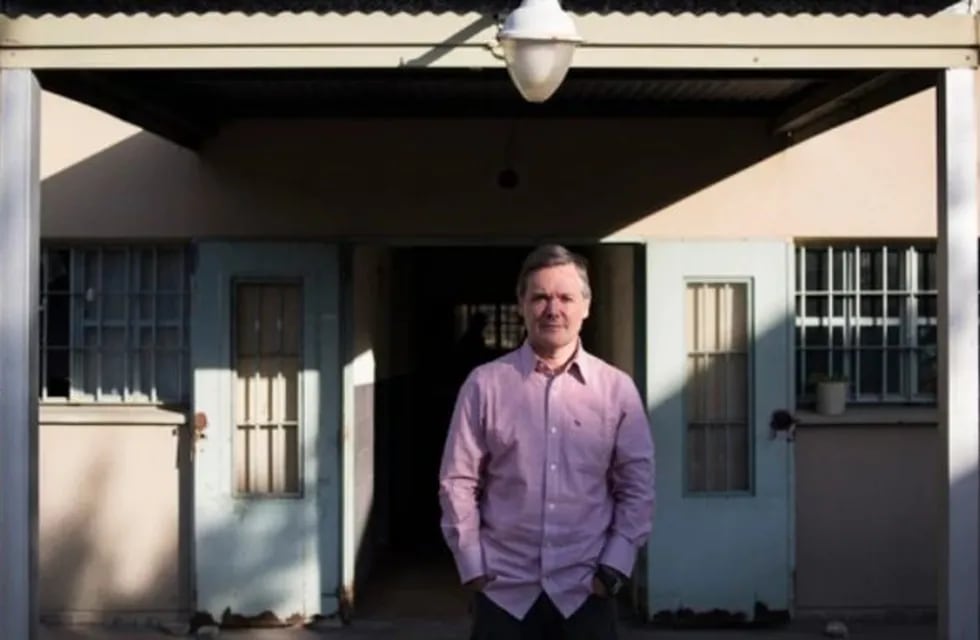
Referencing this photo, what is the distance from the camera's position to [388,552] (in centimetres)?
937

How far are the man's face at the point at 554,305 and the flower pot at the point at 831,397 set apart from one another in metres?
4.24

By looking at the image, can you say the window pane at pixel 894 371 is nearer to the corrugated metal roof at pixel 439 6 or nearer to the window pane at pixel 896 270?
the window pane at pixel 896 270

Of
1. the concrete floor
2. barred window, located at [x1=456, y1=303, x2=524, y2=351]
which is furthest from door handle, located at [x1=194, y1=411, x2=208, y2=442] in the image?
barred window, located at [x1=456, y1=303, x2=524, y2=351]

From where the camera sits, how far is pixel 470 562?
3.52 m

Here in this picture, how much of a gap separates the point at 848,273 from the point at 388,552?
3.68 metres

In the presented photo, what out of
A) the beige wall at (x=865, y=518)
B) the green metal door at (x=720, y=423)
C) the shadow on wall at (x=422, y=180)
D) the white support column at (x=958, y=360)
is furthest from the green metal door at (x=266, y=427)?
the white support column at (x=958, y=360)

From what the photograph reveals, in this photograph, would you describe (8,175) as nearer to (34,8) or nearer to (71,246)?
(34,8)

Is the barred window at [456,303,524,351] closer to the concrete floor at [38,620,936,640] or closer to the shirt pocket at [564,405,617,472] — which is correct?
the concrete floor at [38,620,936,640]

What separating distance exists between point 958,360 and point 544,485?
81.7 inches

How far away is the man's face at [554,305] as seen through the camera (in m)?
3.54

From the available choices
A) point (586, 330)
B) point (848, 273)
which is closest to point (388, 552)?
point (586, 330)

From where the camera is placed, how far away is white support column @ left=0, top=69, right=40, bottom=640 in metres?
4.89


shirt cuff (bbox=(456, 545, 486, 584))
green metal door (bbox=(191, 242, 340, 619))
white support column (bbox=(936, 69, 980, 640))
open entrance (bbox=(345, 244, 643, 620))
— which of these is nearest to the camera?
shirt cuff (bbox=(456, 545, 486, 584))

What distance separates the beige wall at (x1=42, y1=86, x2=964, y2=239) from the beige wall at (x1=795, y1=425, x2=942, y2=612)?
1.15m
